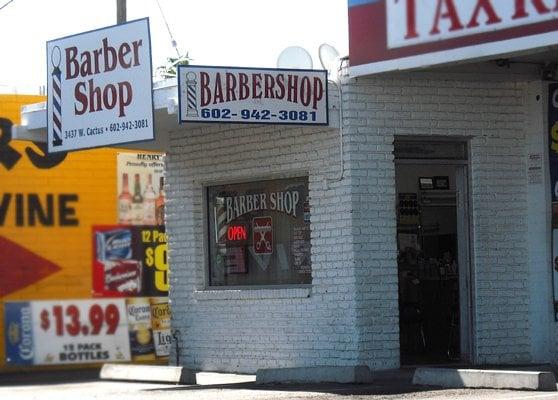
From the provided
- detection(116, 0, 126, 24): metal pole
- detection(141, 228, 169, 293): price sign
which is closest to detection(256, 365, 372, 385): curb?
detection(141, 228, 169, 293): price sign

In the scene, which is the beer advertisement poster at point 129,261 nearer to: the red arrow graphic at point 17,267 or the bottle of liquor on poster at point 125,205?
the bottle of liquor on poster at point 125,205

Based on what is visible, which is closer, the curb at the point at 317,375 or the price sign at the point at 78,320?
the curb at the point at 317,375

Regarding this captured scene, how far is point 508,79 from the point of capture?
15.2 metres

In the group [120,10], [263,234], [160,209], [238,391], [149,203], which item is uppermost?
[120,10]

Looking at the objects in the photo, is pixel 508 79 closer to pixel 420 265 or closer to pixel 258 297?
pixel 420 265

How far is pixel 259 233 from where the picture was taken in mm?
16203

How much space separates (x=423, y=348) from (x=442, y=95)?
3.31 meters

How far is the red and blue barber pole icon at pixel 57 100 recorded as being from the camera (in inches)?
611

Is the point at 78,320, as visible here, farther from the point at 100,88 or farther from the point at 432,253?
the point at 432,253

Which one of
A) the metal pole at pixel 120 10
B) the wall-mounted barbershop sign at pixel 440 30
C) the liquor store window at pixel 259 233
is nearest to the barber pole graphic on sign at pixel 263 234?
the liquor store window at pixel 259 233

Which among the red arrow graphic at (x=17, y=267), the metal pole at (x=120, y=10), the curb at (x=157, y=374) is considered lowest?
the curb at (x=157, y=374)

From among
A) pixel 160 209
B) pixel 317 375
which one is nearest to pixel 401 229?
pixel 317 375

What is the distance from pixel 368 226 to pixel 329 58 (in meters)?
2.06

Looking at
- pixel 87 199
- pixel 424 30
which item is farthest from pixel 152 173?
pixel 424 30
